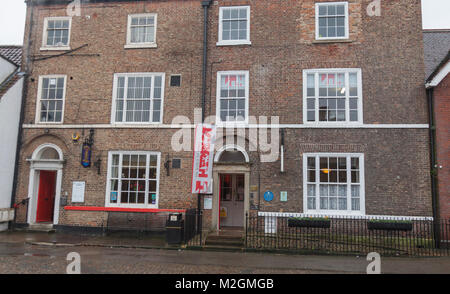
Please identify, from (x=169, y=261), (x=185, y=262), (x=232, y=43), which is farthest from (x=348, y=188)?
(x=232, y=43)

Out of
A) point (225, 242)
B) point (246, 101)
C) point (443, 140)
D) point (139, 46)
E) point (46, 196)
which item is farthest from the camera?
point (46, 196)

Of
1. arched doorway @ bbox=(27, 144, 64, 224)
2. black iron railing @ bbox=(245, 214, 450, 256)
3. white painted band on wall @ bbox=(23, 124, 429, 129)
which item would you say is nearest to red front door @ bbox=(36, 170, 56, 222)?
arched doorway @ bbox=(27, 144, 64, 224)

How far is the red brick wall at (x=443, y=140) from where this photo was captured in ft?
38.7

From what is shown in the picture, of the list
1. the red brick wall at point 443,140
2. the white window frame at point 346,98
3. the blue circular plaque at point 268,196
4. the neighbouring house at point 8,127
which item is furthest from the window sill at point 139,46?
the red brick wall at point 443,140

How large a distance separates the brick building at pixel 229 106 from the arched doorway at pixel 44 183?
0.05m

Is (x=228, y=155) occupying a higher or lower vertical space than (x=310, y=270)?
higher

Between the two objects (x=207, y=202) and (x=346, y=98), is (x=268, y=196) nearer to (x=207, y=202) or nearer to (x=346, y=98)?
(x=207, y=202)

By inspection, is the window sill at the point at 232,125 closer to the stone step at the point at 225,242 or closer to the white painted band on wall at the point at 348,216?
the white painted band on wall at the point at 348,216

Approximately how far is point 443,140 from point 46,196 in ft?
57.3

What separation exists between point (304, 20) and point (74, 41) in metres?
10.6

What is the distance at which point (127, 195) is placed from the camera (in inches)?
539

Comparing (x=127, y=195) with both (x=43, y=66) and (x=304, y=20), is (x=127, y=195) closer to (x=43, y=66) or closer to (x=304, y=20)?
(x=43, y=66)

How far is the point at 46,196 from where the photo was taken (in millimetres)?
14984

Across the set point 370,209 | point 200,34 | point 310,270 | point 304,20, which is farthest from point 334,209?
point 200,34
